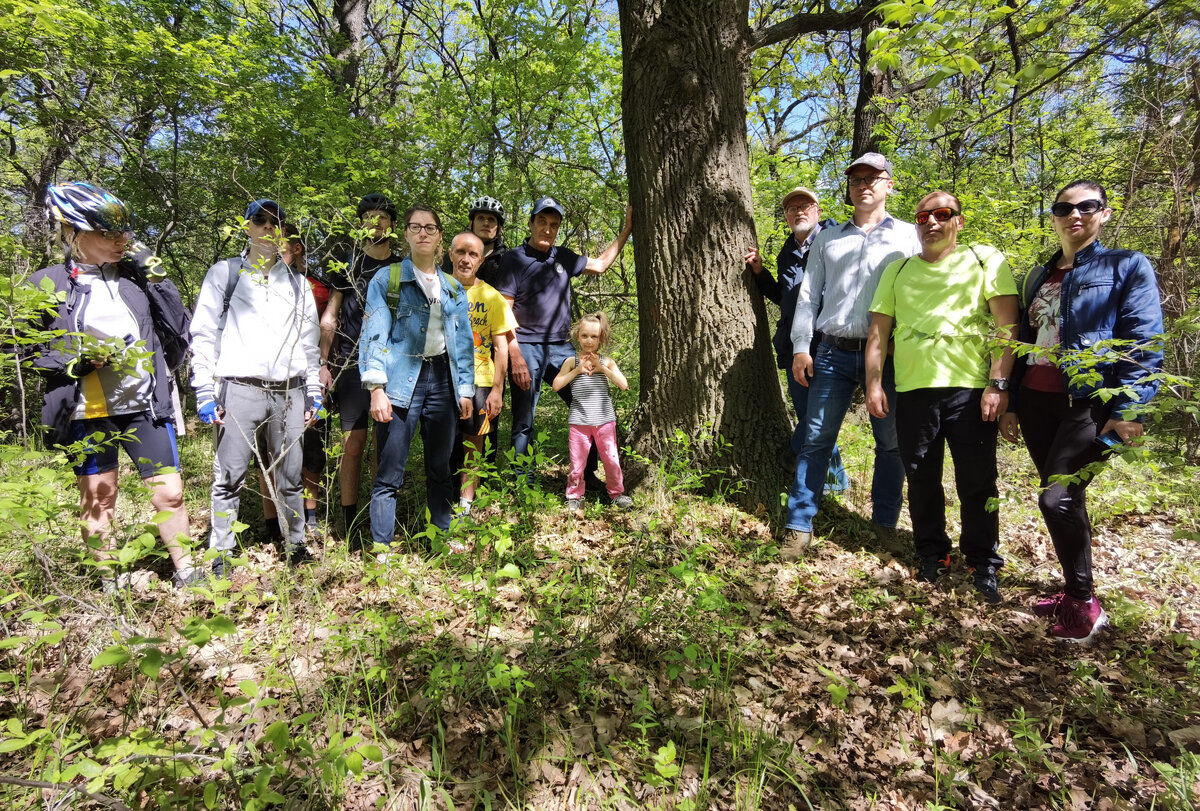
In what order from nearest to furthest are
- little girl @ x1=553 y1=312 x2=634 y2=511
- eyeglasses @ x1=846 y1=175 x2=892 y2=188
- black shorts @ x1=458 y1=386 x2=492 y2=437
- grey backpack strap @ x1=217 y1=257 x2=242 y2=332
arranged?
grey backpack strap @ x1=217 y1=257 x2=242 y2=332 → eyeglasses @ x1=846 y1=175 x2=892 y2=188 → black shorts @ x1=458 y1=386 x2=492 y2=437 → little girl @ x1=553 y1=312 x2=634 y2=511

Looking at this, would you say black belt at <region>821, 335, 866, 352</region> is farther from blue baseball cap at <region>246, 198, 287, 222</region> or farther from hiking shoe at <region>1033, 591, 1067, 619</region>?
blue baseball cap at <region>246, 198, 287, 222</region>

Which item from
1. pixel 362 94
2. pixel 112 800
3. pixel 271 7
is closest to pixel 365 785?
pixel 112 800

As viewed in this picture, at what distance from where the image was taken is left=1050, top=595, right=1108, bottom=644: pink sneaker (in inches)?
108

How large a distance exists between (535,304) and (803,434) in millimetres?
2164

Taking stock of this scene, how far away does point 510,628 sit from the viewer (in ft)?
8.90

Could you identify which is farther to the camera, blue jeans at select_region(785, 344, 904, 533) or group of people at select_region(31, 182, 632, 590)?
blue jeans at select_region(785, 344, 904, 533)

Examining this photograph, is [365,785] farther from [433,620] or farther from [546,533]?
[546,533]

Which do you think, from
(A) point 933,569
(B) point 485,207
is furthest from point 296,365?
(A) point 933,569

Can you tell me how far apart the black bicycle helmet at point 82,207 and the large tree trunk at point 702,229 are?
3.14m

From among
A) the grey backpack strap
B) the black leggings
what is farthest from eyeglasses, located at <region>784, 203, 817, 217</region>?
the grey backpack strap

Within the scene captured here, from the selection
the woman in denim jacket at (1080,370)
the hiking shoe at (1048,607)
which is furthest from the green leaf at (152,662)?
the hiking shoe at (1048,607)

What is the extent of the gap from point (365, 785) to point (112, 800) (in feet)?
2.26

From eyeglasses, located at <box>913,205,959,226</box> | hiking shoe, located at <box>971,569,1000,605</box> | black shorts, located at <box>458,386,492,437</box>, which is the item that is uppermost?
eyeglasses, located at <box>913,205,959,226</box>

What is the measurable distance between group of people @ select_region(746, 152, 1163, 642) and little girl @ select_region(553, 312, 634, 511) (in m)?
1.21
